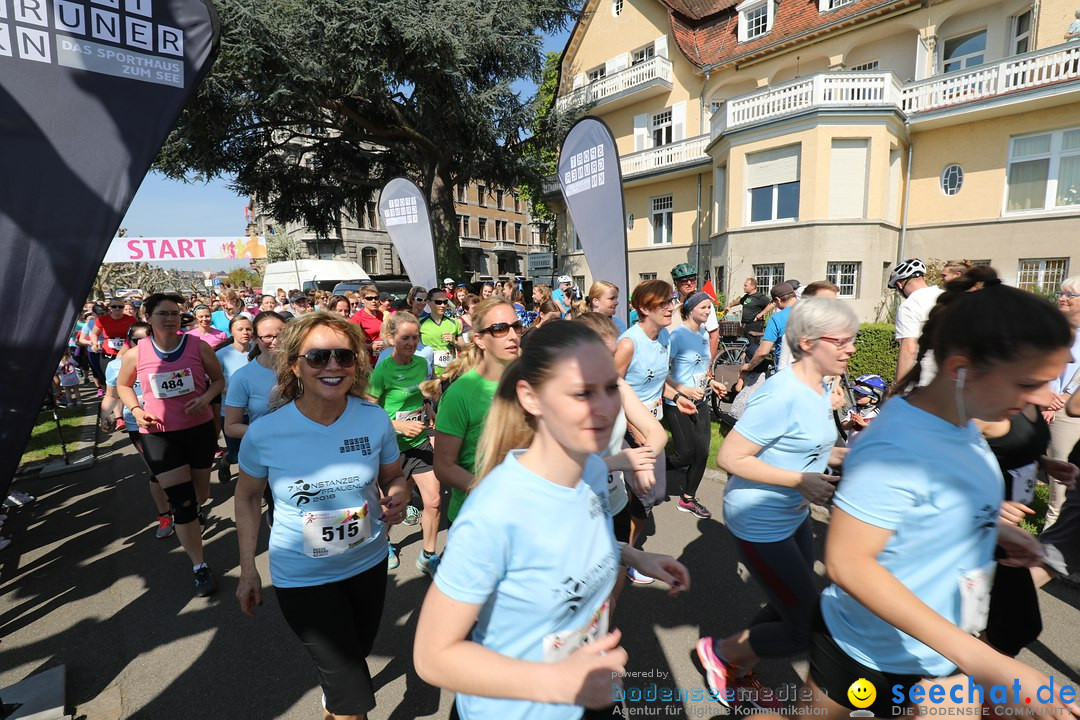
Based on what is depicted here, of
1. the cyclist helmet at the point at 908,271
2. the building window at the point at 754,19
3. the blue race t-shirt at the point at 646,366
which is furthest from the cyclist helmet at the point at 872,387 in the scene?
the building window at the point at 754,19

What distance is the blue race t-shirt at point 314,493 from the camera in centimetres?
208

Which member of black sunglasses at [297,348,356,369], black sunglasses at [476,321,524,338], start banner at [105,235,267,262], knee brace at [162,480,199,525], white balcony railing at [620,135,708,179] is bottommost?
knee brace at [162,480,199,525]

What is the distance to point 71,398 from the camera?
11.1m

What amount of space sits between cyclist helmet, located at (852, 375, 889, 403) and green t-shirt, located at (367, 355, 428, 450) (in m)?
3.42

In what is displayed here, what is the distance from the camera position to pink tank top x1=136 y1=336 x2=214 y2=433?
3893 mm

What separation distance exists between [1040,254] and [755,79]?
11.3m

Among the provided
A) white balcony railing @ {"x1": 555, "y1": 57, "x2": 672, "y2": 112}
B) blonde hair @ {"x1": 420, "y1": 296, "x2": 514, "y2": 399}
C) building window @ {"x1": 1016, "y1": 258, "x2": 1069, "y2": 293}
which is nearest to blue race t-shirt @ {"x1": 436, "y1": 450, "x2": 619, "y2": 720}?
blonde hair @ {"x1": 420, "y1": 296, "x2": 514, "y2": 399}

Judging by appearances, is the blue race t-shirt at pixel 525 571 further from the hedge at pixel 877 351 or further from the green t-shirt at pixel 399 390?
the hedge at pixel 877 351

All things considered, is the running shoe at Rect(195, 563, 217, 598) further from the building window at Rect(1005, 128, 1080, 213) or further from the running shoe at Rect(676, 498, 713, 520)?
the building window at Rect(1005, 128, 1080, 213)

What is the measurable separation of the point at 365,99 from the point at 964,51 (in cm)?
1966

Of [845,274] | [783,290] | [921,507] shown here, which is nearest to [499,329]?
[921,507]

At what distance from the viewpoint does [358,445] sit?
224 cm

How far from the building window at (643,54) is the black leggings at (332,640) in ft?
Result: 81.9

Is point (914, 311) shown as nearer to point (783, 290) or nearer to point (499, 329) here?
point (783, 290)
